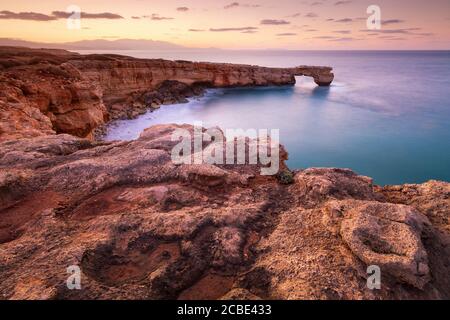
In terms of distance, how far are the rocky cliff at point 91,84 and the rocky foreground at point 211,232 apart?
21.0 feet

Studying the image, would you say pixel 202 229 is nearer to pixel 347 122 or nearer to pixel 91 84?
pixel 91 84

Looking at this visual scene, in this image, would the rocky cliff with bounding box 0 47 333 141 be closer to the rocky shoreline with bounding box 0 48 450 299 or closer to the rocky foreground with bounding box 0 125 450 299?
the rocky shoreline with bounding box 0 48 450 299

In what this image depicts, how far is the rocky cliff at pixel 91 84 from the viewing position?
44.2 feet

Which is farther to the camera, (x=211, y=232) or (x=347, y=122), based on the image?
(x=347, y=122)

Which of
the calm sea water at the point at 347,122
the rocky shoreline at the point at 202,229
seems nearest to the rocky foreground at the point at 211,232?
the rocky shoreline at the point at 202,229

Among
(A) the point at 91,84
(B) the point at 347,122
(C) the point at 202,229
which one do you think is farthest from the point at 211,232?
(B) the point at 347,122

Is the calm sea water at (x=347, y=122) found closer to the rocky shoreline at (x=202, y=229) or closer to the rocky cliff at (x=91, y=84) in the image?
the rocky cliff at (x=91, y=84)

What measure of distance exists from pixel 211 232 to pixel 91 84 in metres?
18.6

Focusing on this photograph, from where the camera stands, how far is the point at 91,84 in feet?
64.4

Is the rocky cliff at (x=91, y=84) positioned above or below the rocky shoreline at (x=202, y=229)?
above

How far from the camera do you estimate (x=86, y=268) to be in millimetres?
3711
